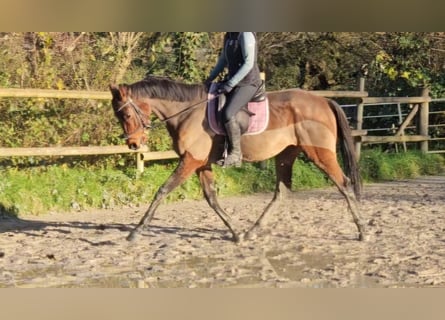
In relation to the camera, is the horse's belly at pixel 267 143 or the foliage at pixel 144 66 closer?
the horse's belly at pixel 267 143

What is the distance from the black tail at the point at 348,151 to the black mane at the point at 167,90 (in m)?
1.42

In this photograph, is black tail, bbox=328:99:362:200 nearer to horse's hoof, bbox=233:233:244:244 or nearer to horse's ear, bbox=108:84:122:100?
horse's hoof, bbox=233:233:244:244

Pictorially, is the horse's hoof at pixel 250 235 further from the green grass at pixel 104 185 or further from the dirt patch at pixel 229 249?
the green grass at pixel 104 185

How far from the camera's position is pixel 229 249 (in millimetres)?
6289

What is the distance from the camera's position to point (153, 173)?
9.77 metres

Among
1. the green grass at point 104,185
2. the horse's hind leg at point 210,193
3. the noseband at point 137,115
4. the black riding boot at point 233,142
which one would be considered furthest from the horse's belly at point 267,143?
the green grass at point 104,185

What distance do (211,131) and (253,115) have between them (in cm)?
45

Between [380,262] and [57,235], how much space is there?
3.35 m

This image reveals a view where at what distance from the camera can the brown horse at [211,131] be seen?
640 cm

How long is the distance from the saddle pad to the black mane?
14 cm

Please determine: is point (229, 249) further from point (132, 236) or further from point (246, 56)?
point (246, 56)

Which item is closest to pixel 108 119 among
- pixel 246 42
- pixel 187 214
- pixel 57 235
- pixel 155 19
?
pixel 187 214

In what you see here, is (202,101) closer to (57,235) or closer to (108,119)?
(57,235)

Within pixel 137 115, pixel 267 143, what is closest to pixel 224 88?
pixel 267 143
